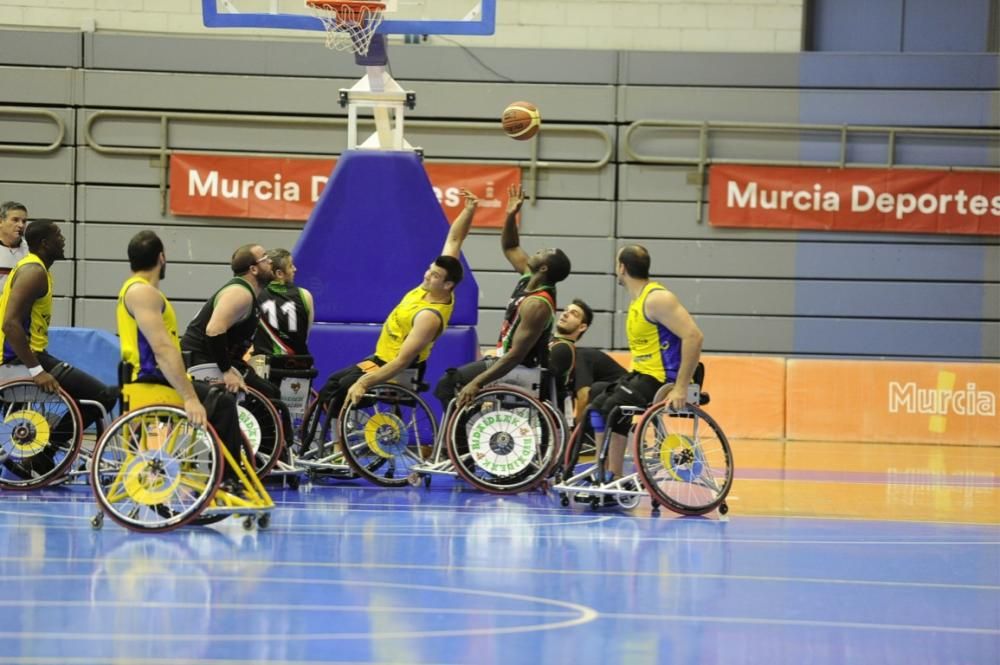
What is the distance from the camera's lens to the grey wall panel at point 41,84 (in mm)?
13422

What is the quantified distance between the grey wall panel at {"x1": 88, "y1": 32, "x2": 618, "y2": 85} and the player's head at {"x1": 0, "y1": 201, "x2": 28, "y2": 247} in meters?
5.85

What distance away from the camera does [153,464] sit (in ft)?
19.4

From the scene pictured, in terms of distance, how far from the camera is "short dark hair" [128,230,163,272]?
6074 millimetres

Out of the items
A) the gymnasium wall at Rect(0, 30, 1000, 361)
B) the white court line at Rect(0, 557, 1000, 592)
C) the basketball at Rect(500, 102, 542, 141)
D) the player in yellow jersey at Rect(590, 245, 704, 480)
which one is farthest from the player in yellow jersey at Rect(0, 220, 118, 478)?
the gymnasium wall at Rect(0, 30, 1000, 361)

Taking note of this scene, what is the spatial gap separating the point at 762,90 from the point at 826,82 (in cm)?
60

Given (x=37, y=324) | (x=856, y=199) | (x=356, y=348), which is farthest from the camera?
(x=856, y=199)

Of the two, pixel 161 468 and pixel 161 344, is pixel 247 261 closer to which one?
pixel 161 344

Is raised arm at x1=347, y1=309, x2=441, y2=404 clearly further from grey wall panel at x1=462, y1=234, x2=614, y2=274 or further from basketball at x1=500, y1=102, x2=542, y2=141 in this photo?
grey wall panel at x1=462, y1=234, x2=614, y2=274

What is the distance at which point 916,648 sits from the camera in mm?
4316

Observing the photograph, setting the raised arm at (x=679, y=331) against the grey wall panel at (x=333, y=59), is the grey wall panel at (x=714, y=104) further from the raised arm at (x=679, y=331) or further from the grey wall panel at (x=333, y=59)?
the raised arm at (x=679, y=331)

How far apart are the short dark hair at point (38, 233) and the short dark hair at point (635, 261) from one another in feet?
9.55

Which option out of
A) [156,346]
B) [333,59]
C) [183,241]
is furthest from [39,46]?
[156,346]

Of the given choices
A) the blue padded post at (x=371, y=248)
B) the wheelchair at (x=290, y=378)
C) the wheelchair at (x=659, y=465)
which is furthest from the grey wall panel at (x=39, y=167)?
the wheelchair at (x=659, y=465)

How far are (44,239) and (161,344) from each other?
5.96ft
